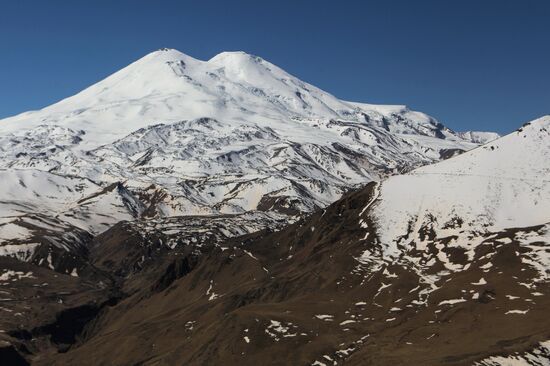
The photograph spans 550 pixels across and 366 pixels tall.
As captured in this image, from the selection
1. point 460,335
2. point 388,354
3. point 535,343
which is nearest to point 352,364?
point 388,354

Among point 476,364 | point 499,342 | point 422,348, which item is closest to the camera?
point 476,364

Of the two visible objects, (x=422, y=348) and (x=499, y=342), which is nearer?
(x=499, y=342)

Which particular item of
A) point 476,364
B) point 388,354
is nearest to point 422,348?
point 388,354

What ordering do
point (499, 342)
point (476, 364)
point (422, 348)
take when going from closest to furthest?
point (476, 364) < point (499, 342) < point (422, 348)

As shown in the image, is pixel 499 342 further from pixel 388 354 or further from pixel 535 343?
pixel 388 354

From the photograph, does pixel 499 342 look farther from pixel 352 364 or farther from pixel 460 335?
pixel 352 364

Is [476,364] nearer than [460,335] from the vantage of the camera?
Yes

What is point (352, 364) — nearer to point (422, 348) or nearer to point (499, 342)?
point (422, 348)
